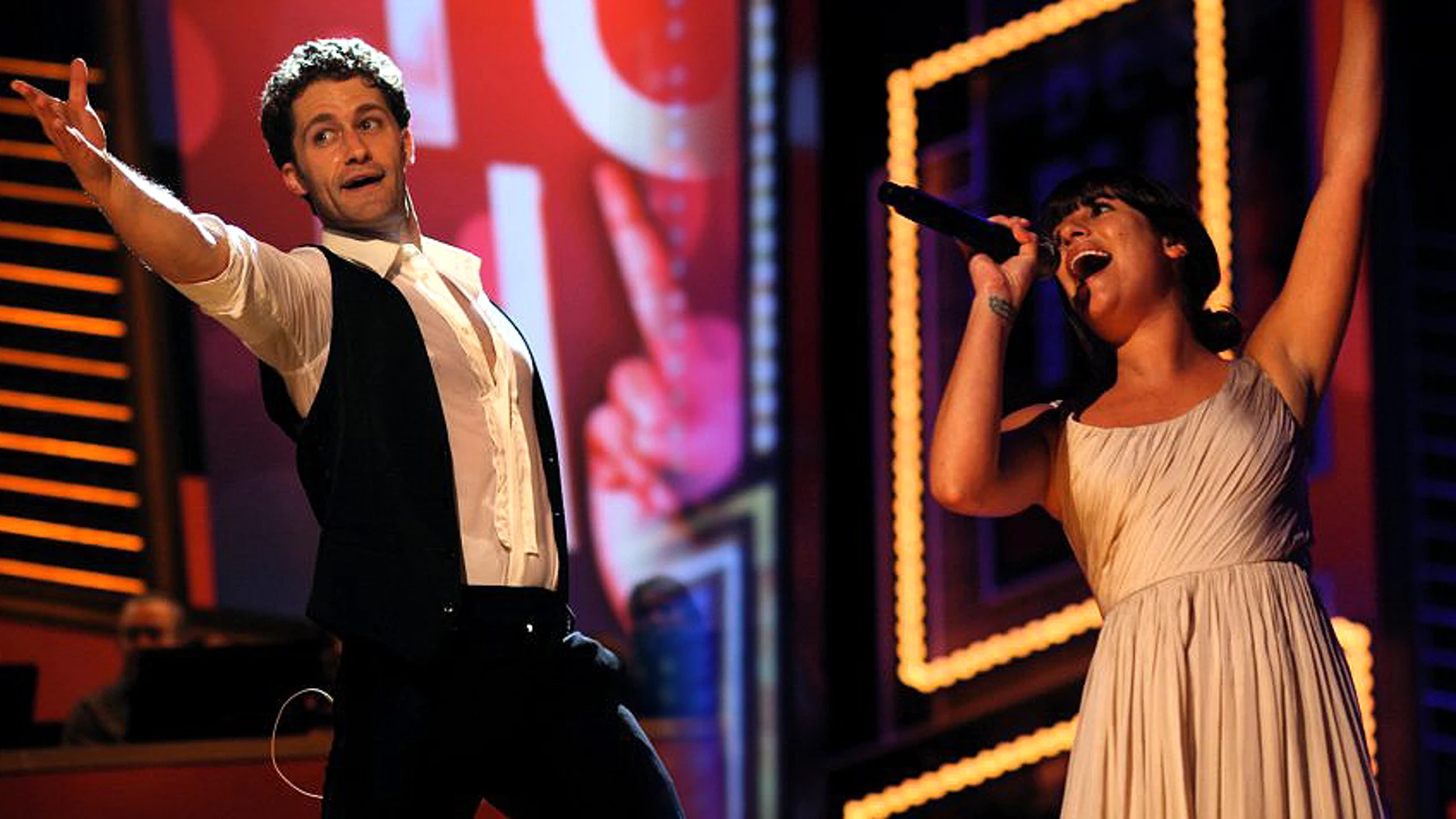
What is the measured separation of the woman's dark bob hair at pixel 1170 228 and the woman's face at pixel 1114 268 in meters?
0.02

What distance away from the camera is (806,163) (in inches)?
197

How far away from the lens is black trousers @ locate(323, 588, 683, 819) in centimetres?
206

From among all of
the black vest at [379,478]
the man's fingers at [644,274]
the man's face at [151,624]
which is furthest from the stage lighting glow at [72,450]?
the black vest at [379,478]

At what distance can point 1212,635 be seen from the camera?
218 centimetres

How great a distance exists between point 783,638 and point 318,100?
2.95 meters

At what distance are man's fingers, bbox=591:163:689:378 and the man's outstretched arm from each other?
3.14 meters

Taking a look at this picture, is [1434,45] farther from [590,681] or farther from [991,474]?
[590,681]

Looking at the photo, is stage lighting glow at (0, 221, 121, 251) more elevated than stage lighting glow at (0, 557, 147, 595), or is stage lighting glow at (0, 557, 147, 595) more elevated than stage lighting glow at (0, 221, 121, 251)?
stage lighting glow at (0, 221, 121, 251)

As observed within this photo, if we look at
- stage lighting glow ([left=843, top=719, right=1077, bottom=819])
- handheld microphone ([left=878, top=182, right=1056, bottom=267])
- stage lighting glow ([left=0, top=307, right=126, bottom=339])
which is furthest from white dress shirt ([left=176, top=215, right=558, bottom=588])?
stage lighting glow ([left=0, top=307, right=126, bottom=339])

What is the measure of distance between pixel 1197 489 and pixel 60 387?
3.97 meters

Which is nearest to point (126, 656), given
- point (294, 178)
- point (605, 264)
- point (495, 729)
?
point (605, 264)

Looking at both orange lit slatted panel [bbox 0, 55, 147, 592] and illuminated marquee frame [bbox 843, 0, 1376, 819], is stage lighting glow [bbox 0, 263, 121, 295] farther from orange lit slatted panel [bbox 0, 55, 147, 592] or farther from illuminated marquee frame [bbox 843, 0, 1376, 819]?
illuminated marquee frame [bbox 843, 0, 1376, 819]

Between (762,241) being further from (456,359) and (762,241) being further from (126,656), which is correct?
(456,359)

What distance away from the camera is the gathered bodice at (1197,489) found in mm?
2223
